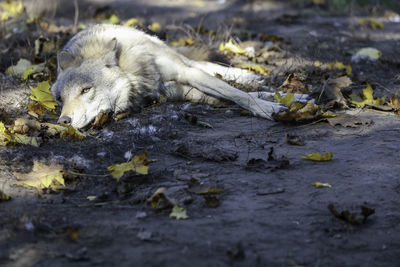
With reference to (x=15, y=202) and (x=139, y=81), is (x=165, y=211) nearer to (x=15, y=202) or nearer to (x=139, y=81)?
(x=15, y=202)

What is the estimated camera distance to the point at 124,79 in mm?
4258

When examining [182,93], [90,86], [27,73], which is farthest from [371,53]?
[27,73]

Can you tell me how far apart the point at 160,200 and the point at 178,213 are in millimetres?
147

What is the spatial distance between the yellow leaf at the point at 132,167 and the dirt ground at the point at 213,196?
55mm

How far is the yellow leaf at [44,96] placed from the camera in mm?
4488

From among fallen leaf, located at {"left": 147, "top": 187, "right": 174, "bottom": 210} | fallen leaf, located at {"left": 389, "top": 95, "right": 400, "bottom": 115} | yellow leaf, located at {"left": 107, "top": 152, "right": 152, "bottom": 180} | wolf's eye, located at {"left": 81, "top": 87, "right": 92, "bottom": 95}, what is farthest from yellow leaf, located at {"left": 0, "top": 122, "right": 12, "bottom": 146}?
fallen leaf, located at {"left": 389, "top": 95, "right": 400, "bottom": 115}

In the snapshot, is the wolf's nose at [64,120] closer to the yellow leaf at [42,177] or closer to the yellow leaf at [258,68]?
the yellow leaf at [42,177]

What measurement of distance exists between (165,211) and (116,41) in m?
2.43

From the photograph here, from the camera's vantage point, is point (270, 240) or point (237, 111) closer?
point (270, 240)

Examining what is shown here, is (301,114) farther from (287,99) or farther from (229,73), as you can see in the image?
(229,73)

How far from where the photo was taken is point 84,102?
3971 mm

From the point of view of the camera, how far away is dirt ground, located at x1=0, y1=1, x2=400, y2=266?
2074 mm

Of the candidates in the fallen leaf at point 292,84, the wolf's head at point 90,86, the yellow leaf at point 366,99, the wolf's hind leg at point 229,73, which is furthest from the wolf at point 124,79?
the yellow leaf at point 366,99

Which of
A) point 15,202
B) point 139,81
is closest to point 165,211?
point 15,202
